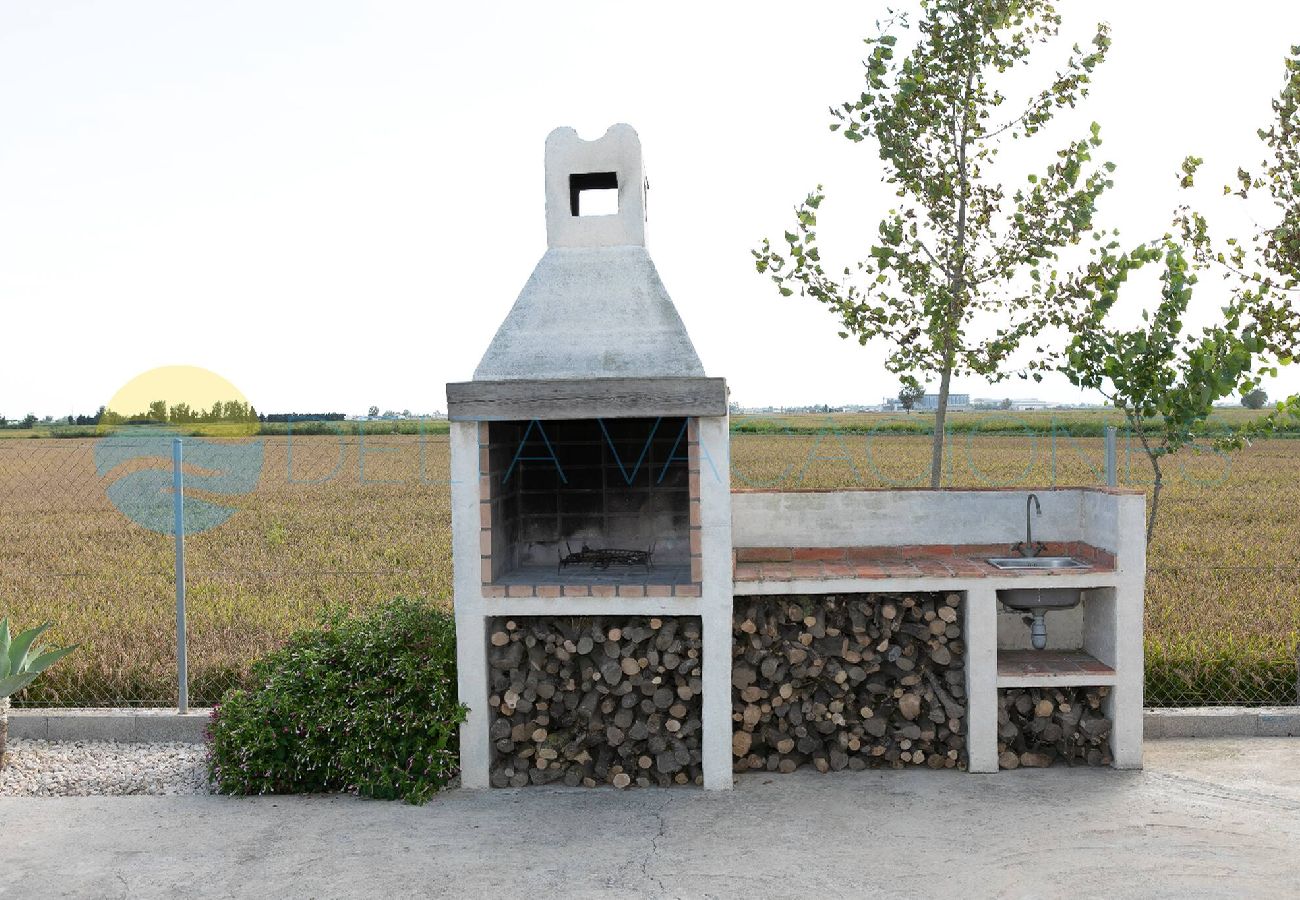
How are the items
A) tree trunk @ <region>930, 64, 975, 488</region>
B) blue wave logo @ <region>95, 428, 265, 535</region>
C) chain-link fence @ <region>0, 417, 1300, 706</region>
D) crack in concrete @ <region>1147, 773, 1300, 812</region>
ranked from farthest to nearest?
blue wave logo @ <region>95, 428, 265, 535</region> → tree trunk @ <region>930, 64, 975, 488</region> → chain-link fence @ <region>0, 417, 1300, 706</region> → crack in concrete @ <region>1147, 773, 1300, 812</region>

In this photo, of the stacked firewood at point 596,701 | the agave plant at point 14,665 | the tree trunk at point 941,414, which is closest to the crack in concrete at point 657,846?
the stacked firewood at point 596,701

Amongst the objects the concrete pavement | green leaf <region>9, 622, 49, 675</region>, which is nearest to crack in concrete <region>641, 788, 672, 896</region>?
the concrete pavement

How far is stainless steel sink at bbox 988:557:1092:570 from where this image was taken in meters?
5.86

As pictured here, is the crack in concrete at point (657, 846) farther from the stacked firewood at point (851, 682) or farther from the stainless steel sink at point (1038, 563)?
the stainless steel sink at point (1038, 563)

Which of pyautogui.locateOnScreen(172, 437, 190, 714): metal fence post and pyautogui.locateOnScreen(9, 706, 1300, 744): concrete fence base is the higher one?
pyautogui.locateOnScreen(172, 437, 190, 714): metal fence post

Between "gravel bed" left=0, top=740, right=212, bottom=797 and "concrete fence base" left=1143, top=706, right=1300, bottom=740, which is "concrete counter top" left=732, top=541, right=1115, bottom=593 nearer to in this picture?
"concrete fence base" left=1143, top=706, right=1300, bottom=740

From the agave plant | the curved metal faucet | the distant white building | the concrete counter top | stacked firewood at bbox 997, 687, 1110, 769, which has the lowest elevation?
stacked firewood at bbox 997, 687, 1110, 769

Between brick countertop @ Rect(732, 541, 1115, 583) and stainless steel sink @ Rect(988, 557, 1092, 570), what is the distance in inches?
3.0

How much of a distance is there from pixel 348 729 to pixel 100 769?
5.65ft

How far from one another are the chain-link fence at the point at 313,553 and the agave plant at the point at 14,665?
2.90 ft

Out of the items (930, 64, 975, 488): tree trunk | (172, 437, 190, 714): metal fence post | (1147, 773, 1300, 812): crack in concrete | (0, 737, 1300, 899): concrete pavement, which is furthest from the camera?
(930, 64, 975, 488): tree trunk

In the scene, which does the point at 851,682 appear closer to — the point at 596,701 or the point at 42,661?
the point at 596,701

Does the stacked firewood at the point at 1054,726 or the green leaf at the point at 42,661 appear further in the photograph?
the green leaf at the point at 42,661

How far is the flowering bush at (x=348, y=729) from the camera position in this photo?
5273mm
